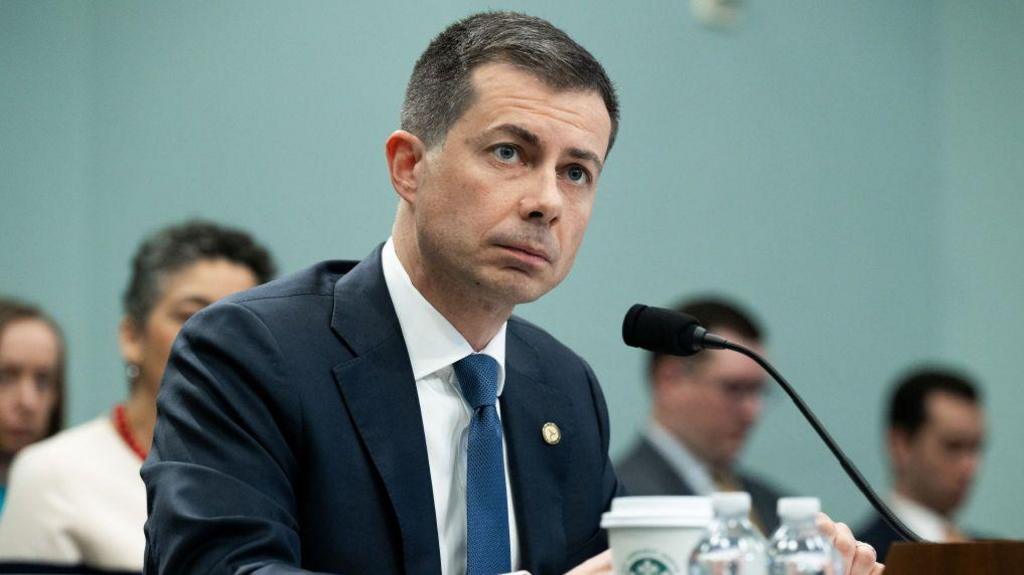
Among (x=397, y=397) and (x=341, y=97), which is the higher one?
(x=341, y=97)

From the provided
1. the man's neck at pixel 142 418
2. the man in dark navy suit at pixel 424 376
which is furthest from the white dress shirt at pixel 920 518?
the man in dark navy suit at pixel 424 376

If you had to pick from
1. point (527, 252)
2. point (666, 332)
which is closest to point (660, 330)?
point (666, 332)

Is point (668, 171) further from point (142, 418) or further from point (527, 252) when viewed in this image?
point (527, 252)

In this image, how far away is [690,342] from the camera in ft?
6.14

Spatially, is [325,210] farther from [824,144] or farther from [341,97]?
[824,144]

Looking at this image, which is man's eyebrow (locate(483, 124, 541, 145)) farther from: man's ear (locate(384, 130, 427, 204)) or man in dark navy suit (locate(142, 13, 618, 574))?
man's ear (locate(384, 130, 427, 204))

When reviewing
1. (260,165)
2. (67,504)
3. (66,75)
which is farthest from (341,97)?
(67,504)

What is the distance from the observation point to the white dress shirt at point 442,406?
201cm

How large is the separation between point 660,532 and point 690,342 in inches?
18.5

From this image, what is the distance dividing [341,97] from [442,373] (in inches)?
98.1

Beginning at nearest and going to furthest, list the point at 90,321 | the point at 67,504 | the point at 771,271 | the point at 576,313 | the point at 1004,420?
the point at 67,504
the point at 90,321
the point at 576,313
the point at 771,271
the point at 1004,420

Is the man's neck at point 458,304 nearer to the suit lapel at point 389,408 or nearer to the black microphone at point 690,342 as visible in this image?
the suit lapel at point 389,408

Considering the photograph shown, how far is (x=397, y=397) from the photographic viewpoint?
6.58 ft

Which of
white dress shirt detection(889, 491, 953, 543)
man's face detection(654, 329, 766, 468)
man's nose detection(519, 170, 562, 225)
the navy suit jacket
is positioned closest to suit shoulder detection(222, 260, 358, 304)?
the navy suit jacket
